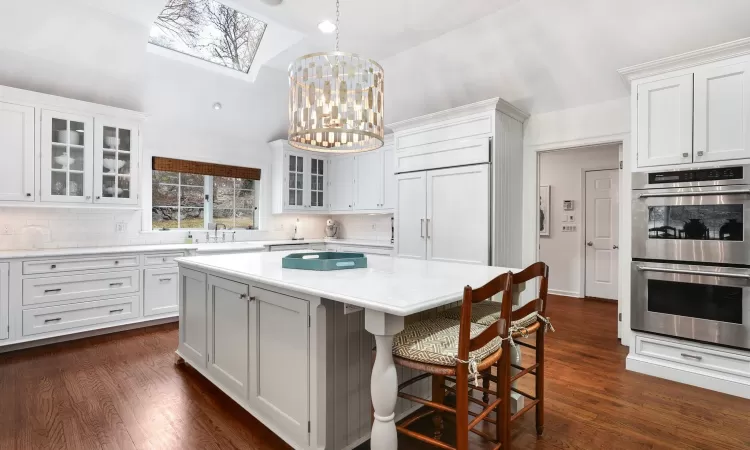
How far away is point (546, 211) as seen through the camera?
20.4 feet

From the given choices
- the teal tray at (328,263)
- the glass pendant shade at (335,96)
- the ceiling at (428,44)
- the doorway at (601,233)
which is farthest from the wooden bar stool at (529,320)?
the doorway at (601,233)

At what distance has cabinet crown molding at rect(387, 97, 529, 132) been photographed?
11.9 ft

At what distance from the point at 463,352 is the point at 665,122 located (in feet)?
8.74

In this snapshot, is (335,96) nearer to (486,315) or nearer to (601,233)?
(486,315)

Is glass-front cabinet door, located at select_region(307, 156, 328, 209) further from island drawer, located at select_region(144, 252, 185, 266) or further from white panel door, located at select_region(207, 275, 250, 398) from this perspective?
white panel door, located at select_region(207, 275, 250, 398)

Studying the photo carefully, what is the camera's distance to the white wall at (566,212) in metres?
5.81

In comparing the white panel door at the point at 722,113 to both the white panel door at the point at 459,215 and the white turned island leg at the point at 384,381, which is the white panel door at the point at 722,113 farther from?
the white turned island leg at the point at 384,381

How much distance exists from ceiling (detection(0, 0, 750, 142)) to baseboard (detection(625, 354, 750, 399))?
2352 mm

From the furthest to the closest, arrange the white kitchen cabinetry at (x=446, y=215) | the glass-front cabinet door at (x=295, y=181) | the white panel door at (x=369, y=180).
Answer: the glass-front cabinet door at (x=295, y=181) → the white panel door at (x=369, y=180) → the white kitchen cabinetry at (x=446, y=215)

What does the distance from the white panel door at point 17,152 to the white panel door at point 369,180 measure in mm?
3651

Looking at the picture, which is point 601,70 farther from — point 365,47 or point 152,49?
point 152,49

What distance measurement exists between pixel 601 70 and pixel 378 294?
3195mm

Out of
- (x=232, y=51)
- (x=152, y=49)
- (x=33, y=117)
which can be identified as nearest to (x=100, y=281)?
(x=33, y=117)

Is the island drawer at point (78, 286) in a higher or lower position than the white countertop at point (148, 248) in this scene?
lower
